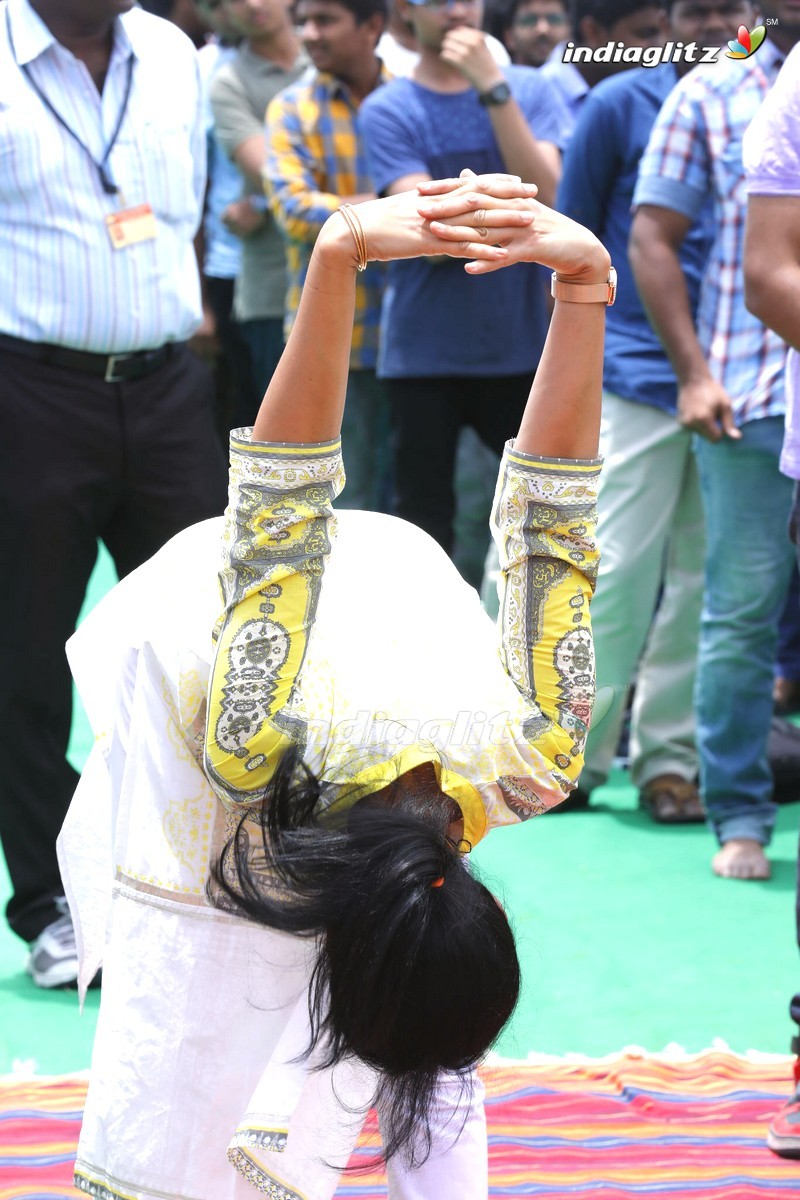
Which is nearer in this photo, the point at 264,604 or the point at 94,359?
the point at 264,604

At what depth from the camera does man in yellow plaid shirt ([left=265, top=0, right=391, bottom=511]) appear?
429 cm

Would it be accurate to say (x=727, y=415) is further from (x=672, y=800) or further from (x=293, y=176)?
(x=293, y=176)

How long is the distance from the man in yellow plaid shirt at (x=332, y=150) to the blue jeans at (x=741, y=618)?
142 cm

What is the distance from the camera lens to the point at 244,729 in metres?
1.52

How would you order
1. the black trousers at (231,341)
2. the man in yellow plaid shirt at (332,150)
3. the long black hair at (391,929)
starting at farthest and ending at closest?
the black trousers at (231,341), the man in yellow plaid shirt at (332,150), the long black hair at (391,929)

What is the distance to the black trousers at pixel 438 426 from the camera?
3998mm

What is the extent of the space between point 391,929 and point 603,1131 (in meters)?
1.20

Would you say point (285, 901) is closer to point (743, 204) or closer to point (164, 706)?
point (164, 706)

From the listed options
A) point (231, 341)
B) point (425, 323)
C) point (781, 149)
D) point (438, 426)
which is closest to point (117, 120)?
point (781, 149)

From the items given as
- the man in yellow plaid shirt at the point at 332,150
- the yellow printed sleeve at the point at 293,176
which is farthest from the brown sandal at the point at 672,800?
→ the yellow printed sleeve at the point at 293,176

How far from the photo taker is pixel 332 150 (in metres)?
4.40

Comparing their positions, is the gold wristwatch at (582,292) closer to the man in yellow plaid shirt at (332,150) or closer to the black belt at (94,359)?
the black belt at (94,359)
